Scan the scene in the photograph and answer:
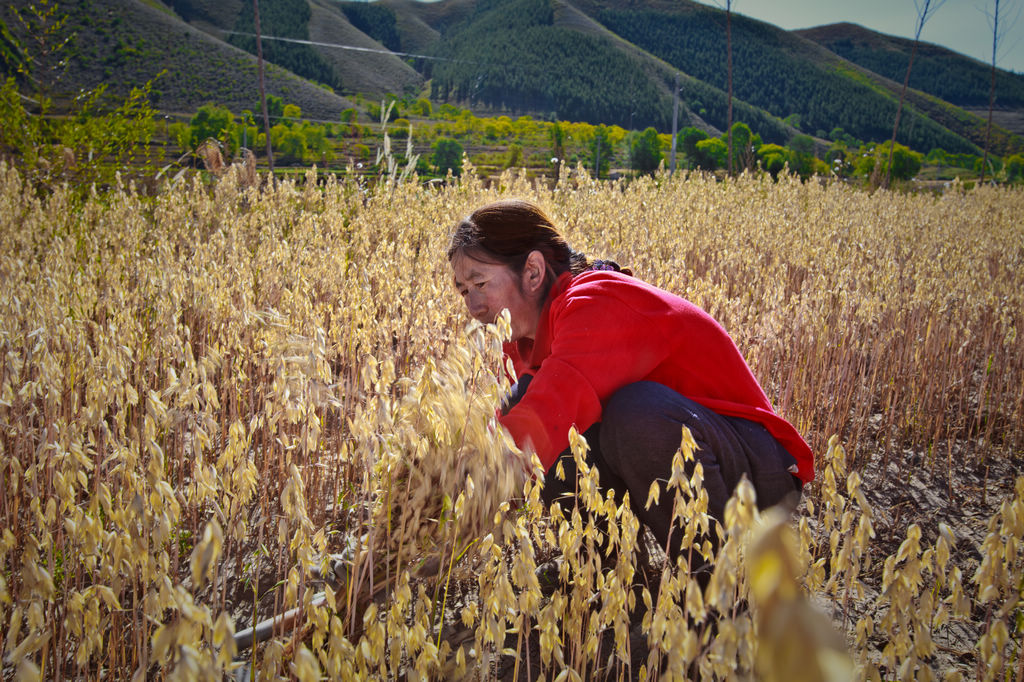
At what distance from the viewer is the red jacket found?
4.89ft

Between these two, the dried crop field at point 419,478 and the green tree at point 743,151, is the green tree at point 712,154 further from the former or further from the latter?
the dried crop field at point 419,478

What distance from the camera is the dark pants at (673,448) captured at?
158 cm

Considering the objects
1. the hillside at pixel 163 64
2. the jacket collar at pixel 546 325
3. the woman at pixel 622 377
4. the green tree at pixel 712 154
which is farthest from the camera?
the hillside at pixel 163 64

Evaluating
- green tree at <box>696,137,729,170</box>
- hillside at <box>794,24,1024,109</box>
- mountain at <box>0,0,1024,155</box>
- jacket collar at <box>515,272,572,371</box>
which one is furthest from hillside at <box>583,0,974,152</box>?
jacket collar at <box>515,272,572,371</box>

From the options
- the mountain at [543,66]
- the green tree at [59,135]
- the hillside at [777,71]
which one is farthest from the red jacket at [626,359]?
the hillside at [777,71]

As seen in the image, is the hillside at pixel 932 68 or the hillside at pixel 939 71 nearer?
the hillside at pixel 939 71

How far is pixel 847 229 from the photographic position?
6141 millimetres

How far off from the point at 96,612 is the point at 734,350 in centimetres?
152

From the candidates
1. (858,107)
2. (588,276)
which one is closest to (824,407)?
(588,276)

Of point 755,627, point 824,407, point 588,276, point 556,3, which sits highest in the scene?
point 556,3

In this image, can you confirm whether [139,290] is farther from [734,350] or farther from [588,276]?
[734,350]

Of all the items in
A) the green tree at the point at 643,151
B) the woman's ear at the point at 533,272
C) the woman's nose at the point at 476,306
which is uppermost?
the green tree at the point at 643,151

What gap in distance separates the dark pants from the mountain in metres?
35.5

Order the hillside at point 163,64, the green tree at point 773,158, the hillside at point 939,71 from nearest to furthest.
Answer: the green tree at point 773,158 < the hillside at point 163,64 < the hillside at point 939,71
